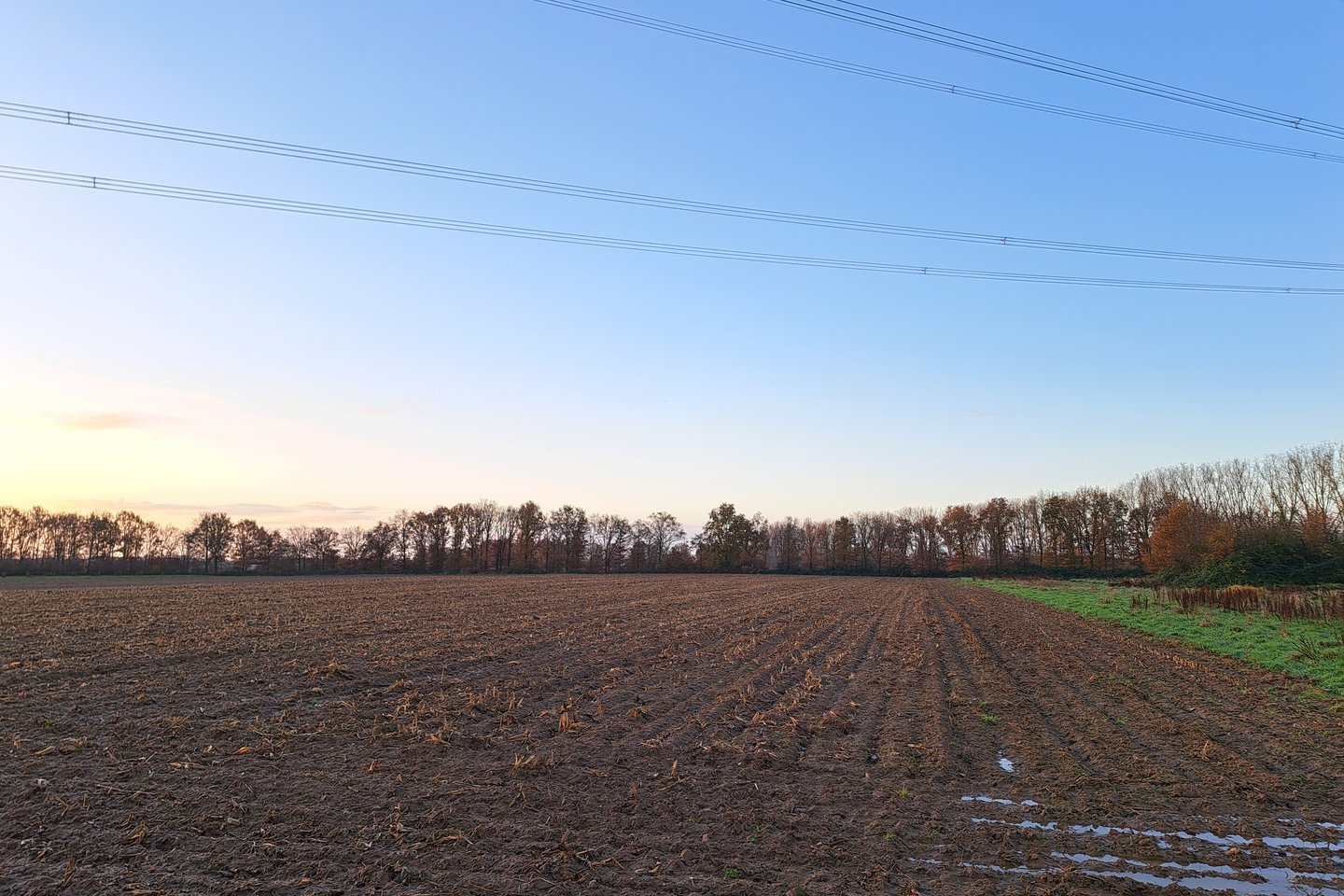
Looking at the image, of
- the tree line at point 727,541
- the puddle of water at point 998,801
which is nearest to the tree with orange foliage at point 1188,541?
the tree line at point 727,541

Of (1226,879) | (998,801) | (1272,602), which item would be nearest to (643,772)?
(998,801)

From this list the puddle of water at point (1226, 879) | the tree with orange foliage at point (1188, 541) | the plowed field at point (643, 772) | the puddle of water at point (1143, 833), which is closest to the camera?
the puddle of water at point (1226, 879)

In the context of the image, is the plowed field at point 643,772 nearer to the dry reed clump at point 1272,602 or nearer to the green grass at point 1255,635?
the green grass at point 1255,635

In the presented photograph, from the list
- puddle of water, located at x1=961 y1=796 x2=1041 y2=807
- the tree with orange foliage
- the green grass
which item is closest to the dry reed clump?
the green grass

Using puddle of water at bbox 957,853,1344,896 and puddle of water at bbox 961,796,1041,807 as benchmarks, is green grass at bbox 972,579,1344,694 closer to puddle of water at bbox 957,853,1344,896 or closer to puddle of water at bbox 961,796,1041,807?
puddle of water at bbox 961,796,1041,807

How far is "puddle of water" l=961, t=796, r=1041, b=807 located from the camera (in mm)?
7312

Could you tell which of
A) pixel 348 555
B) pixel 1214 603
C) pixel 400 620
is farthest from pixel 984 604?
pixel 348 555

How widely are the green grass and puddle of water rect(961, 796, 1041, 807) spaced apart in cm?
1080

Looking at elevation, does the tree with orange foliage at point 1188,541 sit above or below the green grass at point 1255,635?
above

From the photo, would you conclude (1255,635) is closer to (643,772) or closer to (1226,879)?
(1226,879)

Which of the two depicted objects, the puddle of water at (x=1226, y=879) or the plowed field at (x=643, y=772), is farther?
the plowed field at (x=643, y=772)

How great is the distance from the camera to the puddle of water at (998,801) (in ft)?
24.0

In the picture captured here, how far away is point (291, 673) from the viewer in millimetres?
13320

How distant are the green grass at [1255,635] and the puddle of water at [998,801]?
10.8 metres
